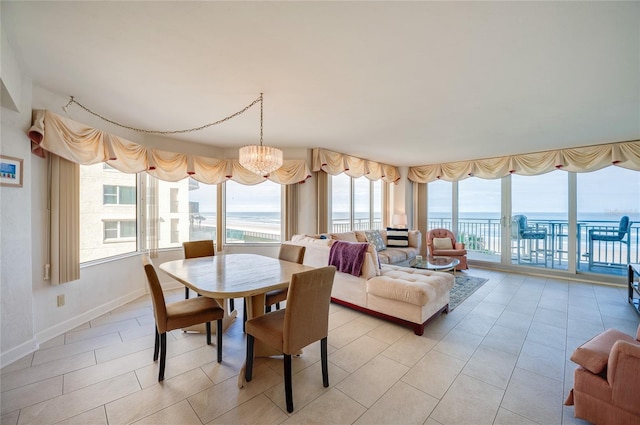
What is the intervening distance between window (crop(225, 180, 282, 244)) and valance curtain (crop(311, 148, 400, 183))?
0.97 meters

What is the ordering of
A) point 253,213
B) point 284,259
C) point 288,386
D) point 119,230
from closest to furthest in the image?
point 288,386 → point 284,259 → point 119,230 → point 253,213

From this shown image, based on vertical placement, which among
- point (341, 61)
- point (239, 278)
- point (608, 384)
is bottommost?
point (608, 384)

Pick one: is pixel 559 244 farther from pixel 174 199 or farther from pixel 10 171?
pixel 10 171

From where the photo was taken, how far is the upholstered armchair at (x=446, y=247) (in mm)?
5184

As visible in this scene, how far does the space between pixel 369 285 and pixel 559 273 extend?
4.53m

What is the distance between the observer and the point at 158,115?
312 cm

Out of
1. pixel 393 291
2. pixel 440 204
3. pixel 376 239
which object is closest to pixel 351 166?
pixel 376 239

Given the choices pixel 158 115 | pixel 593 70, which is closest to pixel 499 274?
pixel 593 70

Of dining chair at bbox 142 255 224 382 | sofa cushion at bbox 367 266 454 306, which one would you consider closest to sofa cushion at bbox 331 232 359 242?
sofa cushion at bbox 367 266 454 306

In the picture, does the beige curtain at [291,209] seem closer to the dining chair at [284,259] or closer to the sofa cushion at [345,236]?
the sofa cushion at [345,236]

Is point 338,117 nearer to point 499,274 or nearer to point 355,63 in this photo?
point 355,63

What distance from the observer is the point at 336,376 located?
196 cm

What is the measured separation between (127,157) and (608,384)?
4.91 metres

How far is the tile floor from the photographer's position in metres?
1.59
